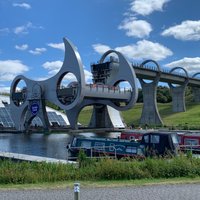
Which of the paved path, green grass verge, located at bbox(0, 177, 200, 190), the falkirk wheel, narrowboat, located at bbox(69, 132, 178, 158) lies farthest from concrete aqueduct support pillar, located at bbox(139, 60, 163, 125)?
the paved path

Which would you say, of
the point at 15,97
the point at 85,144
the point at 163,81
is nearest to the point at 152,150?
the point at 85,144

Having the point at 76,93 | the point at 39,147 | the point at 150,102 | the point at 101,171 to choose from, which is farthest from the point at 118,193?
the point at 150,102

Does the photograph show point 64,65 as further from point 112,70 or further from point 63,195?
point 63,195

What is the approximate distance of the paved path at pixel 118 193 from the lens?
10641 mm

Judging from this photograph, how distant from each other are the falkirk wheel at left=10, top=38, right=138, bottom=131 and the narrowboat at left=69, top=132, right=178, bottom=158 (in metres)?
48.6

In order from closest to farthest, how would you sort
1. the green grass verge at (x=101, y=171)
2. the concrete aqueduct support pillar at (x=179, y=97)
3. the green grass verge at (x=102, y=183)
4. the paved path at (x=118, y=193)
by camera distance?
the paved path at (x=118, y=193) → the green grass verge at (x=102, y=183) → the green grass verge at (x=101, y=171) → the concrete aqueduct support pillar at (x=179, y=97)

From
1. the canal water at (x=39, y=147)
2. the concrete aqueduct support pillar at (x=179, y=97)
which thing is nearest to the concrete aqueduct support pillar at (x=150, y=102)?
→ the concrete aqueduct support pillar at (x=179, y=97)

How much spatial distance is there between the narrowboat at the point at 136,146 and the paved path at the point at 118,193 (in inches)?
374

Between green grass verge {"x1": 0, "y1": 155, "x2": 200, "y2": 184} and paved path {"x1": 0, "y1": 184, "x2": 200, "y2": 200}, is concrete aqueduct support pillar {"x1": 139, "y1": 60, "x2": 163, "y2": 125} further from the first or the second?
paved path {"x1": 0, "y1": 184, "x2": 200, "y2": 200}

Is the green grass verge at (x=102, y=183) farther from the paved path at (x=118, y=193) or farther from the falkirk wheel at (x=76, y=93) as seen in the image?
the falkirk wheel at (x=76, y=93)

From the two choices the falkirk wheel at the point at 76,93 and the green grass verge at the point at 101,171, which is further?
the falkirk wheel at the point at 76,93

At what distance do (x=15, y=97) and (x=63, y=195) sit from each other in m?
86.9

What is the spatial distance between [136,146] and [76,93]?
54709 mm

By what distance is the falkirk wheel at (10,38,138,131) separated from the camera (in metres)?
81.8
